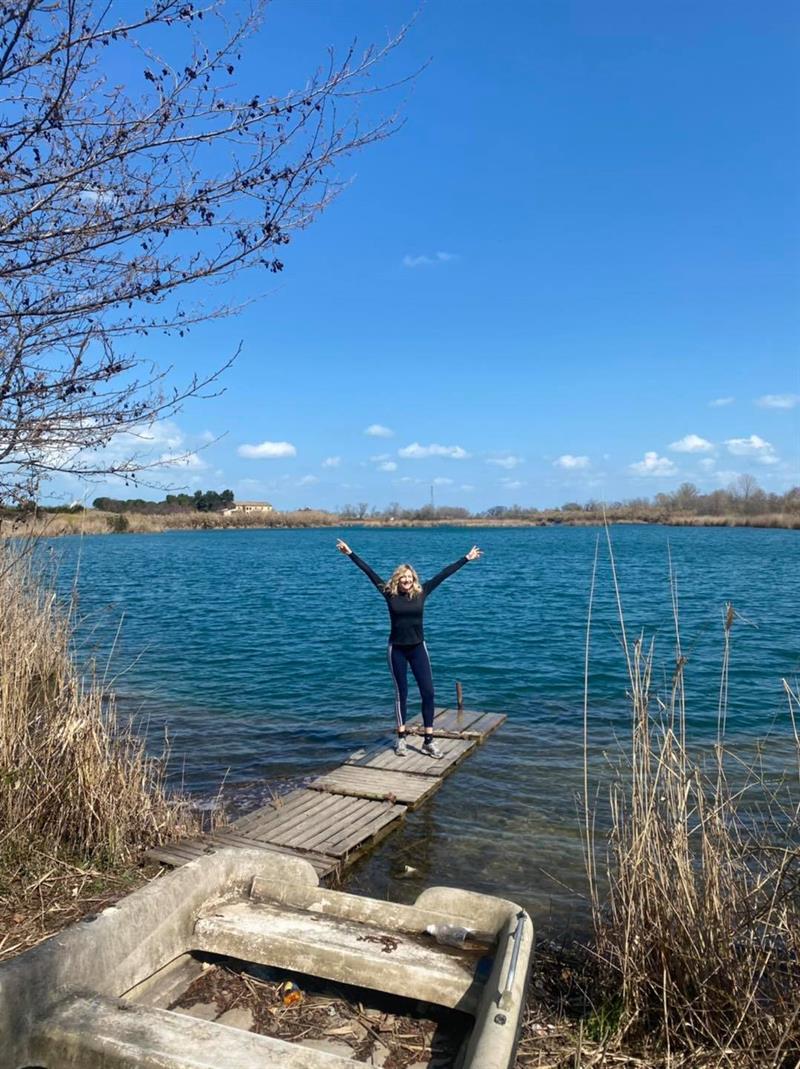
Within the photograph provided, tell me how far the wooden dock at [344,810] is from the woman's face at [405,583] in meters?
1.98

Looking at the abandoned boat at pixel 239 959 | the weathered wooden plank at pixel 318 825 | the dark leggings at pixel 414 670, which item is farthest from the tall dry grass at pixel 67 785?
the dark leggings at pixel 414 670

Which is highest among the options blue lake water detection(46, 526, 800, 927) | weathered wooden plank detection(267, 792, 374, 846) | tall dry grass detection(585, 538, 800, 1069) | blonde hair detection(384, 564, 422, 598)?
blonde hair detection(384, 564, 422, 598)

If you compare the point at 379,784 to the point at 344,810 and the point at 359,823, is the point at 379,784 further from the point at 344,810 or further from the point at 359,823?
the point at 359,823

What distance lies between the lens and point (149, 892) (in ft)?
11.2

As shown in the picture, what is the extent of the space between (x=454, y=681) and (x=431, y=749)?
552cm

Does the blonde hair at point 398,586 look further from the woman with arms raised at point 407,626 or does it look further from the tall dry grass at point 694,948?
the tall dry grass at point 694,948

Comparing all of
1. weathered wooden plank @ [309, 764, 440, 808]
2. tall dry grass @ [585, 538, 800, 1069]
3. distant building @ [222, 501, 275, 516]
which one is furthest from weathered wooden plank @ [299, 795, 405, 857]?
distant building @ [222, 501, 275, 516]

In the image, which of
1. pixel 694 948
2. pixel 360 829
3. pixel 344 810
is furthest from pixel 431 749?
pixel 694 948

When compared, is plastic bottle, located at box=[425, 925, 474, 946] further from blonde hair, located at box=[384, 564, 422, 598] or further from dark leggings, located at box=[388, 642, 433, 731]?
blonde hair, located at box=[384, 564, 422, 598]

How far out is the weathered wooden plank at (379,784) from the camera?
25.2 feet

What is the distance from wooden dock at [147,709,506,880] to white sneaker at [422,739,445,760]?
82 mm

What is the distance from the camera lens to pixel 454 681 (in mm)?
14602

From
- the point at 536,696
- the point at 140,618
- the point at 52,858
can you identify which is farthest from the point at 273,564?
the point at 52,858

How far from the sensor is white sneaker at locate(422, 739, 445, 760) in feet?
29.7
